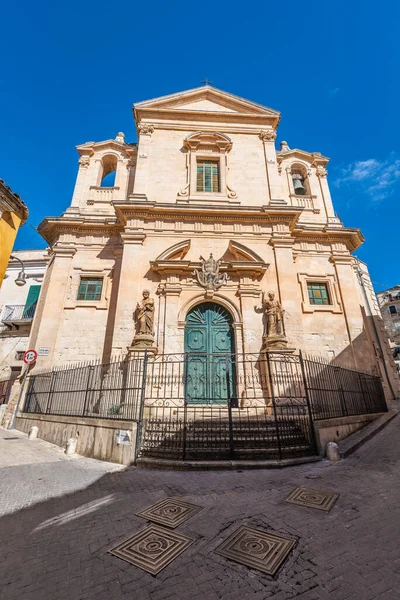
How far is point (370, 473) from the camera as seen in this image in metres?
4.95

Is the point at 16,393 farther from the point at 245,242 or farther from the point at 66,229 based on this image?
the point at 245,242

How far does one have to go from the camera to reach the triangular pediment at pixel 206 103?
1593cm

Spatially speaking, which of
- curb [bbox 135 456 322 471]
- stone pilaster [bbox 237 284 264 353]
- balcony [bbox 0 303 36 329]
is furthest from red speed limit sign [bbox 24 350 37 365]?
balcony [bbox 0 303 36 329]

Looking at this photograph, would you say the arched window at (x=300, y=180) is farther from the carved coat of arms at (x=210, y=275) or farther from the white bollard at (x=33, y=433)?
the white bollard at (x=33, y=433)

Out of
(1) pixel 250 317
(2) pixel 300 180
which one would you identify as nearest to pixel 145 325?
(1) pixel 250 317

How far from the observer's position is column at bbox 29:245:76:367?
36.8 feet

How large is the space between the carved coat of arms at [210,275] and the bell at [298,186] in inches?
305

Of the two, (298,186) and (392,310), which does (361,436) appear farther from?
(392,310)

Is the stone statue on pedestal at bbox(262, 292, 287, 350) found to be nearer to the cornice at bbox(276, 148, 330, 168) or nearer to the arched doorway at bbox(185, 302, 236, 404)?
the arched doorway at bbox(185, 302, 236, 404)

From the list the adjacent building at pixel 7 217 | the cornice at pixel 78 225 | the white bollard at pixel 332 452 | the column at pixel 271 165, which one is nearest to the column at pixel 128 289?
the cornice at pixel 78 225

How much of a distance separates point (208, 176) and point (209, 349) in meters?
9.25

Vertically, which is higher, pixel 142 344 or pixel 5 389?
pixel 142 344

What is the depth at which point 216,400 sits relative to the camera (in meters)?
9.24

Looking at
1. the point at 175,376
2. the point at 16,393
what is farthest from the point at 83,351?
the point at 175,376
